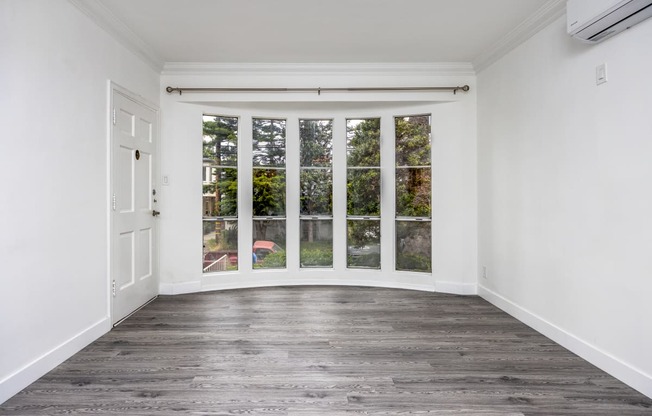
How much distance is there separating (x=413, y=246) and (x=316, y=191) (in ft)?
4.44

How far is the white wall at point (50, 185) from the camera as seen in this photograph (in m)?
1.96

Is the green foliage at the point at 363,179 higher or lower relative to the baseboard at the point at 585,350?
higher

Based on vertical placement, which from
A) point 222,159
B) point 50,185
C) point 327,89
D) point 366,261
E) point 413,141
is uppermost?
point 327,89

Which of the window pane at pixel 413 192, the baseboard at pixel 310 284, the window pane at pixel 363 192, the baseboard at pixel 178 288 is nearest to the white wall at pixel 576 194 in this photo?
the window pane at pixel 413 192

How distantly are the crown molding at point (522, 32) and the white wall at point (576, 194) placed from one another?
65 millimetres

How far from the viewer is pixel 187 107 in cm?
402

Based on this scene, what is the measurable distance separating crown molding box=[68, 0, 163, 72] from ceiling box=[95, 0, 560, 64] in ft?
0.06

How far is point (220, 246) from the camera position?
168 inches

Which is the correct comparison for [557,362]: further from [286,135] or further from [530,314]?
[286,135]

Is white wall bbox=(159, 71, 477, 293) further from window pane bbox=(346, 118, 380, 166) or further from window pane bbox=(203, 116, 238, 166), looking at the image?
window pane bbox=(346, 118, 380, 166)

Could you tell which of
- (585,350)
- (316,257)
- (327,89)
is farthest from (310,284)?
(585,350)

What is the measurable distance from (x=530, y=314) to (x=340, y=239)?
2.17 m

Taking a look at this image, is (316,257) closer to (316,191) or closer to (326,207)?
(326,207)

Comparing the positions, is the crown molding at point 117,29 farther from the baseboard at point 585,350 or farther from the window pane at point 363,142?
the baseboard at point 585,350
